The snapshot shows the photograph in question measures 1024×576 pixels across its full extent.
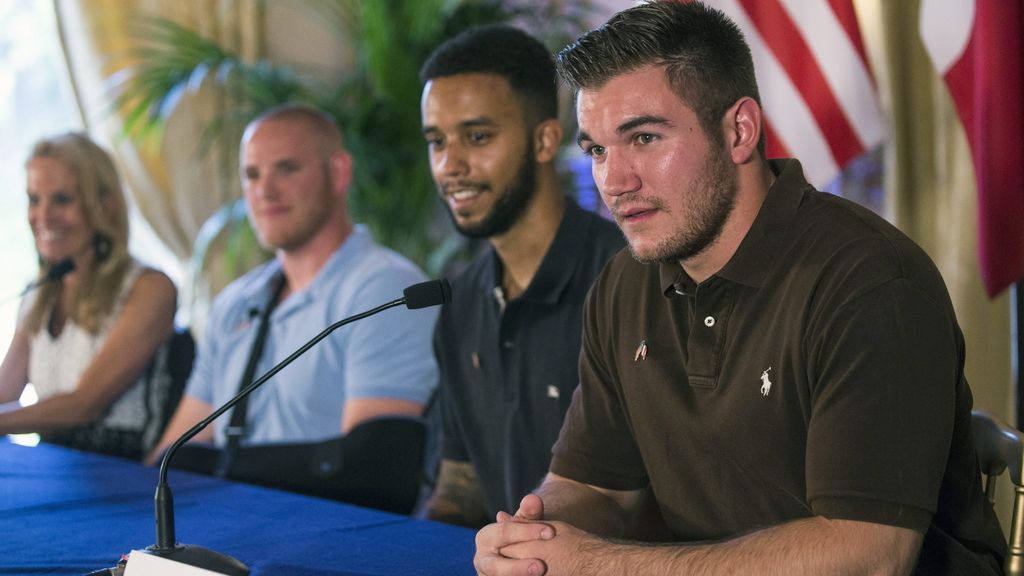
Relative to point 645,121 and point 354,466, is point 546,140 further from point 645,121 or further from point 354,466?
point 645,121

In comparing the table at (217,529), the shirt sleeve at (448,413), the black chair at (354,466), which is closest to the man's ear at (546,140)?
the shirt sleeve at (448,413)

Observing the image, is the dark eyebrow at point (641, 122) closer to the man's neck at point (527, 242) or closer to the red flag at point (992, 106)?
the man's neck at point (527, 242)

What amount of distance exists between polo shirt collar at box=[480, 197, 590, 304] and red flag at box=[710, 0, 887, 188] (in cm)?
59

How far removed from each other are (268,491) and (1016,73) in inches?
61.4

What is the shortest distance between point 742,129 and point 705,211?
0.12 m

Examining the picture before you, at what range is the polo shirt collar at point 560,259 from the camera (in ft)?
6.91

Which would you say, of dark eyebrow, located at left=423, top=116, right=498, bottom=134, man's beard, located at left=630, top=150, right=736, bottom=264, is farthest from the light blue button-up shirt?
man's beard, located at left=630, top=150, right=736, bottom=264

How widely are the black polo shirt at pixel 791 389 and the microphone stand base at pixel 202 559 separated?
533 millimetres

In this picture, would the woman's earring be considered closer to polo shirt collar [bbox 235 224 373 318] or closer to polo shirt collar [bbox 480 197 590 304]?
polo shirt collar [bbox 235 224 373 318]

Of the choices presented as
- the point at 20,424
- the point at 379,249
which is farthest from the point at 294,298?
the point at 20,424

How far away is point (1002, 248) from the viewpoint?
7.13 feet

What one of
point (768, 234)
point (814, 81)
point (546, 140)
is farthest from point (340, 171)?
point (768, 234)

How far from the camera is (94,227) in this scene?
3139 mm

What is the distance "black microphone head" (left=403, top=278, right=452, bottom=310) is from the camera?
1.47 m
